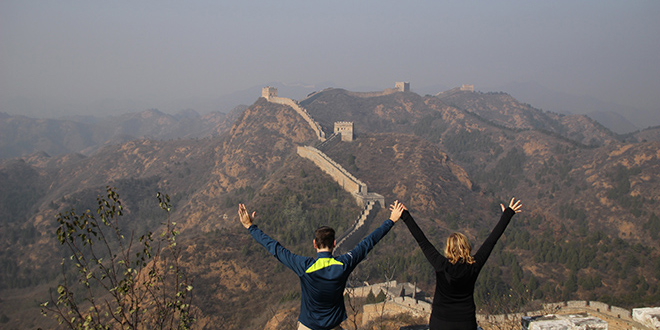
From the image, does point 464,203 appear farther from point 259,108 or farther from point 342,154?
point 259,108

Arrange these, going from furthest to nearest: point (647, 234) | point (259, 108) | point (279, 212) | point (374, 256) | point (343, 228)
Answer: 1. point (259, 108)
2. point (647, 234)
3. point (279, 212)
4. point (343, 228)
5. point (374, 256)

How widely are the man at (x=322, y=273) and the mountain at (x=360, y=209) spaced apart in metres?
10.2

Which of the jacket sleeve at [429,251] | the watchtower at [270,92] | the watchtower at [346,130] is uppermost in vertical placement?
the jacket sleeve at [429,251]

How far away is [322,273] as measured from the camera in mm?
5234

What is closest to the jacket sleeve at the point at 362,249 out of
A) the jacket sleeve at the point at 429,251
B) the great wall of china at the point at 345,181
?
the jacket sleeve at the point at 429,251

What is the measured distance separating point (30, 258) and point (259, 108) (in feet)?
158

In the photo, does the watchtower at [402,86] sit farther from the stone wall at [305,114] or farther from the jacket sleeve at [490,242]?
the jacket sleeve at [490,242]

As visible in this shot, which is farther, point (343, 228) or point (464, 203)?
point (464, 203)

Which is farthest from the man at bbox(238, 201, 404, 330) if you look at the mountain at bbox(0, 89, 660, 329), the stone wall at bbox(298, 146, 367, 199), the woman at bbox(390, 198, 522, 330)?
the stone wall at bbox(298, 146, 367, 199)

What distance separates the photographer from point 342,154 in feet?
211

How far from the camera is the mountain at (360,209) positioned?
120ft

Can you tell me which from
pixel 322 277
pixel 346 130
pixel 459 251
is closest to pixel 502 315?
pixel 459 251

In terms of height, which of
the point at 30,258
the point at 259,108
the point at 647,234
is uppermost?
the point at 259,108

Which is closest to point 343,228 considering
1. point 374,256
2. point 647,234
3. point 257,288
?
point 374,256
